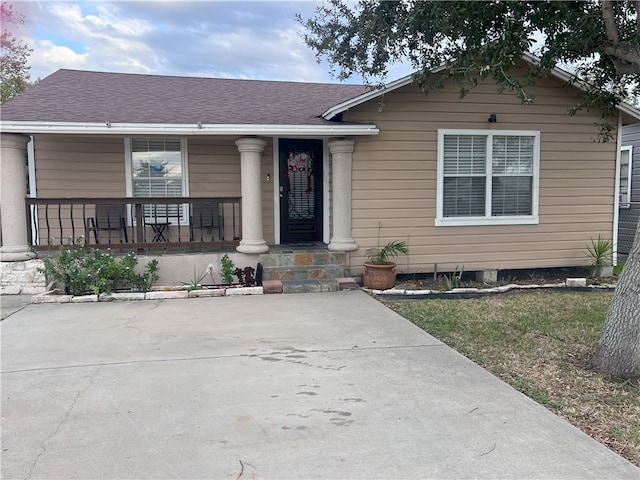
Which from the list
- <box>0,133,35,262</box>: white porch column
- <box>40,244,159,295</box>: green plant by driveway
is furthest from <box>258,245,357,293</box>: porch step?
<box>0,133,35,262</box>: white porch column

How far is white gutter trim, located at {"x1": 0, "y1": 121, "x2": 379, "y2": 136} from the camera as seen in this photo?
22.8 feet

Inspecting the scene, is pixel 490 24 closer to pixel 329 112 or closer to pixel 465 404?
pixel 329 112

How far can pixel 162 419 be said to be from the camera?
3260mm

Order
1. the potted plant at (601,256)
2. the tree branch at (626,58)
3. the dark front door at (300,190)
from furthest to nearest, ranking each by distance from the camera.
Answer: the dark front door at (300,190)
the potted plant at (601,256)
the tree branch at (626,58)

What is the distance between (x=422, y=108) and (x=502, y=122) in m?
1.50

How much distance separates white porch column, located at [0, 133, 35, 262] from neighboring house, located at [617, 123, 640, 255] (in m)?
12.2

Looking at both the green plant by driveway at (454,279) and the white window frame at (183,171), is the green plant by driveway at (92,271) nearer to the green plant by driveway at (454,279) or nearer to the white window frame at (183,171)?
the white window frame at (183,171)

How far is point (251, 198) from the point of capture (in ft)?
25.8

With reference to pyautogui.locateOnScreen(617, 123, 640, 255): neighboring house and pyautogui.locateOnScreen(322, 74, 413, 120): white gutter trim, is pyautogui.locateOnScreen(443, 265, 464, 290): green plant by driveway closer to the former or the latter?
pyautogui.locateOnScreen(322, 74, 413, 120): white gutter trim

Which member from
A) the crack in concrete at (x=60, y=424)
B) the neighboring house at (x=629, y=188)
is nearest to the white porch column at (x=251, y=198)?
the crack in concrete at (x=60, y=424)

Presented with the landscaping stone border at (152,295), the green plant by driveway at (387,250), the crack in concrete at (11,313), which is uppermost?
the green plant by driveway at (387,250)

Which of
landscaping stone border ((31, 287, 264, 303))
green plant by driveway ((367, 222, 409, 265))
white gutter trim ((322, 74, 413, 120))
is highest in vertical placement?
white gutter trim ((322, 74, 413, 120))

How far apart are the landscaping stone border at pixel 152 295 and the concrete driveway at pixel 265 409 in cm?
120

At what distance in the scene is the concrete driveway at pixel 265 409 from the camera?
2719 millimetres
